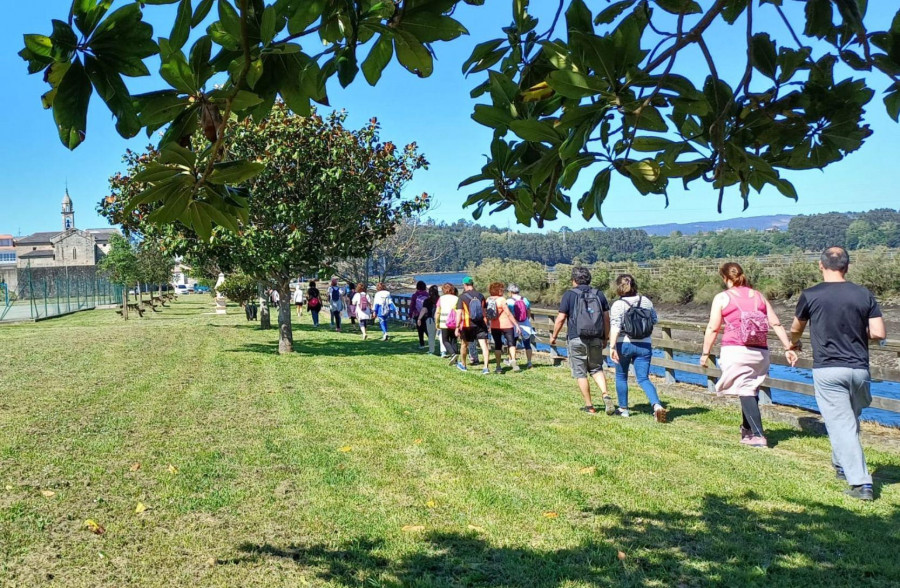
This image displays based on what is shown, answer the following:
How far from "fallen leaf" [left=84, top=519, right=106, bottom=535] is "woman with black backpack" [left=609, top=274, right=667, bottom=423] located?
17.7 ft

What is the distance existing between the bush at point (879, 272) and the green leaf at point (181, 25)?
34.2 m

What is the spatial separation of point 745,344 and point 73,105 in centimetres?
644

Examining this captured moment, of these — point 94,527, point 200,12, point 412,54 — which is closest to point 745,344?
point 94,527

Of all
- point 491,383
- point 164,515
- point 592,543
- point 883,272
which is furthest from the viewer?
point 883,272

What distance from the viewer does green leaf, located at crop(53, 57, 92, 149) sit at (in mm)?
1452

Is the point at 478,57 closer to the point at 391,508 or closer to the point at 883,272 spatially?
the point at 391,508

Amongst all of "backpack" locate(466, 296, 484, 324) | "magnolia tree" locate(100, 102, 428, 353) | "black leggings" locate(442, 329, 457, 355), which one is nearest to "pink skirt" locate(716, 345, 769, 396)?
"backpack" locate(466, 296, 484, 324)

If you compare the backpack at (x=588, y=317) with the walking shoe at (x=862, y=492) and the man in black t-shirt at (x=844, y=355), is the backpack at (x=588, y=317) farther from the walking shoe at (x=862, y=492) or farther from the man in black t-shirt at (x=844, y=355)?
the walking shoe at (x=862, y=492)

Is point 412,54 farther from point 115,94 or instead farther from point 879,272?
point 879,272

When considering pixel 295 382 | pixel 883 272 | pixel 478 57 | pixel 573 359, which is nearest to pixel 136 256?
pixel 295 382

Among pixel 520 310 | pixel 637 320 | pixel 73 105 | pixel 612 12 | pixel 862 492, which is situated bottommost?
pixel 862 492

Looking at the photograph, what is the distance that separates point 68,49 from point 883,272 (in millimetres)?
35872

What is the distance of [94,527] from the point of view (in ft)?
15.3

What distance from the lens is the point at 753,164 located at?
2.04 metres
